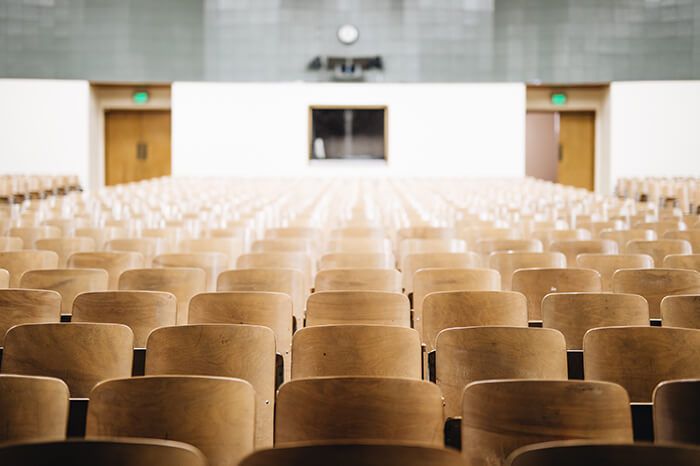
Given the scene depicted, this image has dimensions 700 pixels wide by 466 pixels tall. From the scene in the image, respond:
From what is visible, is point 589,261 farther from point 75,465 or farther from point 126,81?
point 126,81

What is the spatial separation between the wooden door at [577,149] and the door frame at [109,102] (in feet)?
32.8

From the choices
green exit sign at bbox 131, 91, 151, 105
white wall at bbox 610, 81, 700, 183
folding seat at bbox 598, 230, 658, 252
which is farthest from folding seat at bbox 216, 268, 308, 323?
green exit sign at bbox 131, 91, 151, 105

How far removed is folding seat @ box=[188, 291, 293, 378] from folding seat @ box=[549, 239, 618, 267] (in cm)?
257

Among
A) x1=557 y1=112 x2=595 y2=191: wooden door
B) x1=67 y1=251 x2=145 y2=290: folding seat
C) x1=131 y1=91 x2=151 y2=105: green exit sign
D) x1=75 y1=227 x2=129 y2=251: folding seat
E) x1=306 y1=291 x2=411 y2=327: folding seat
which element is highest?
x1=131 y1=91 x2=151 y2=105: green exit sign

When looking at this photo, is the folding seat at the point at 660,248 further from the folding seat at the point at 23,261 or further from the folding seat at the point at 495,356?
the folding seat at the point at 23,261

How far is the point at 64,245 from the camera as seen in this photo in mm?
5629

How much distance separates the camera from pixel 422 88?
19375 mm

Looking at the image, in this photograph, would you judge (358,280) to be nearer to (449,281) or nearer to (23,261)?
(449,281)

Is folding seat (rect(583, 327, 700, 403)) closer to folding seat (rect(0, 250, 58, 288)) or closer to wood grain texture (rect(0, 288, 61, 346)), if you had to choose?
wood grain texture (rect(0, 288, 61, 346))

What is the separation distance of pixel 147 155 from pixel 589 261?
18.1 meters

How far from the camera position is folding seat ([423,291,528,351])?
134 inches

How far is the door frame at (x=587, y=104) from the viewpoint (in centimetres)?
1988

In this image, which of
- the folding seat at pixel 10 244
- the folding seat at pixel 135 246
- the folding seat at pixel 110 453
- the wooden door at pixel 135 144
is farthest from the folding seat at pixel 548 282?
the wooden door at pixel 135 144

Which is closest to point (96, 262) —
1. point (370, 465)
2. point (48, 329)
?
point (48, 329)
